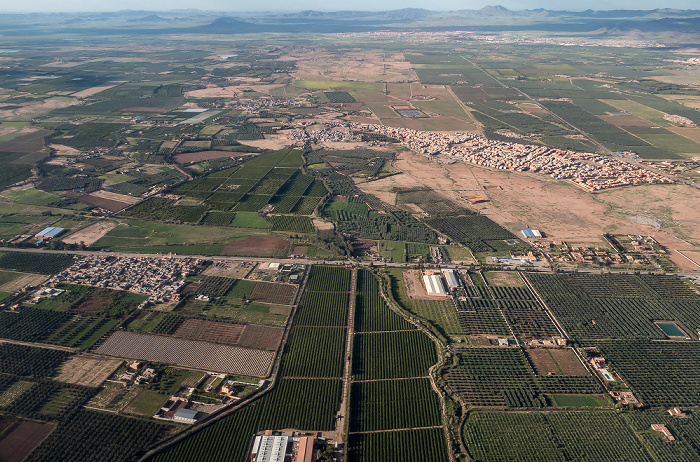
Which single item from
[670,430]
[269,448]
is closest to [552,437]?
[670,430]

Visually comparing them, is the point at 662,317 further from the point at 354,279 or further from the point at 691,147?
the point at 691,147

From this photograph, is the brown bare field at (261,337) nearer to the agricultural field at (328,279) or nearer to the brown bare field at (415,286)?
the agricultural field at (328,279)

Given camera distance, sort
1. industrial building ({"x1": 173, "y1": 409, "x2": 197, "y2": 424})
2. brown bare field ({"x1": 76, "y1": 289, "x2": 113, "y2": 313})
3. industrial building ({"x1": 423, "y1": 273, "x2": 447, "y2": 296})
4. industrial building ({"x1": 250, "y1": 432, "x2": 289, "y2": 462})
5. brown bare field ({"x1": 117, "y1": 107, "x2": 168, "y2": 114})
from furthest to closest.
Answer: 1. brown bare field ({"x1": 117, "y1": 107, "x2": 168, "y2": 114})
2. industrial building ({"x1": 423, "y1": 273, "x2": 447, "y2": 296})
3. brown bare field ({"x1": 76, "y1": 289, "x2": 113, "y2": 313})
4. industrial building ({"x1": 173, "y1": 409, "x2": 197, "y2": 424})
5. industrial building ({"x1": 250, "y1": 432, "x2": 289, "y2": 462})

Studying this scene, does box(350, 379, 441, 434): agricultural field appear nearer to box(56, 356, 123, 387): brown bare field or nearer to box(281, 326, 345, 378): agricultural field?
box(281, 326, 345, 378): agricultural field

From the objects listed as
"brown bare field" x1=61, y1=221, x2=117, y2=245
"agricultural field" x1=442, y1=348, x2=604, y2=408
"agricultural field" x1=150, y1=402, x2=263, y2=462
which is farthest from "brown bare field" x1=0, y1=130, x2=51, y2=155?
"agricultural field" x1=442, y1=348, x2=604, y2=408

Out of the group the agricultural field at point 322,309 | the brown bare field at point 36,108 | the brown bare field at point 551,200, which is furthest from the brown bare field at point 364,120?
the brown bare field at point 36,108

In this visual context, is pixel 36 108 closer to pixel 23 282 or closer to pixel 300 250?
pixel 23 282

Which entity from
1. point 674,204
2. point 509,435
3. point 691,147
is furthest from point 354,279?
point 691,147
